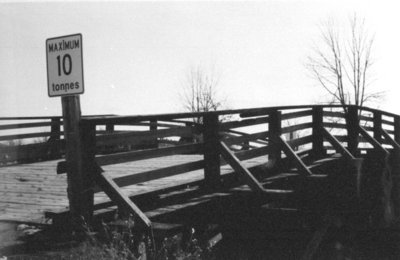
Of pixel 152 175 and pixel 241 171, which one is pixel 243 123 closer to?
pixel 241 171

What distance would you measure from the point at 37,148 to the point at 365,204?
32.7 ft

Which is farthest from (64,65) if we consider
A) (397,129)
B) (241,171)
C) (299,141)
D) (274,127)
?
(397,129)

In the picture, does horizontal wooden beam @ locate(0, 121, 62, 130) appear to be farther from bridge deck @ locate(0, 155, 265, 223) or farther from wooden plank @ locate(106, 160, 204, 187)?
wooden plank @ locate(106, 160, 204, 187)

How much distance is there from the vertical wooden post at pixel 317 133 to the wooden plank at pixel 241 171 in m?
3.78

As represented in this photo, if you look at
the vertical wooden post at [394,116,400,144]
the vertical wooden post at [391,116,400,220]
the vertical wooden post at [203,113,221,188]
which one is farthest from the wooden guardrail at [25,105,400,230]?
the vertical wooden post at [394,116,400,144]

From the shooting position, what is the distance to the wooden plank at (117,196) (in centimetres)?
564

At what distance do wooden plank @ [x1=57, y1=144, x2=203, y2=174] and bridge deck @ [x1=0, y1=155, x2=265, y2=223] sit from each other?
54 centimetres

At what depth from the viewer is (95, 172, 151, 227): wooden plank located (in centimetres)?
564

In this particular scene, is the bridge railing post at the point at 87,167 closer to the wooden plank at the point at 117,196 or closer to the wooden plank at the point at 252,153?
the wooden plank at the point at 117,196

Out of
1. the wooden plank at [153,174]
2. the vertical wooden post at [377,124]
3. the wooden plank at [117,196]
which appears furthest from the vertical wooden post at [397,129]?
the wooden plank at [117,196]

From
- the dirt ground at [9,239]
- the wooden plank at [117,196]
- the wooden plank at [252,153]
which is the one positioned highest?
the wooden plank at [252,153]

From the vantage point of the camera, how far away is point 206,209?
6.96 m

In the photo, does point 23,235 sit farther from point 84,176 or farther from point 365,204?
point 365,204

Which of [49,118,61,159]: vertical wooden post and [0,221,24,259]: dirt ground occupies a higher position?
[49,118,61,159]: vertical wooden post
